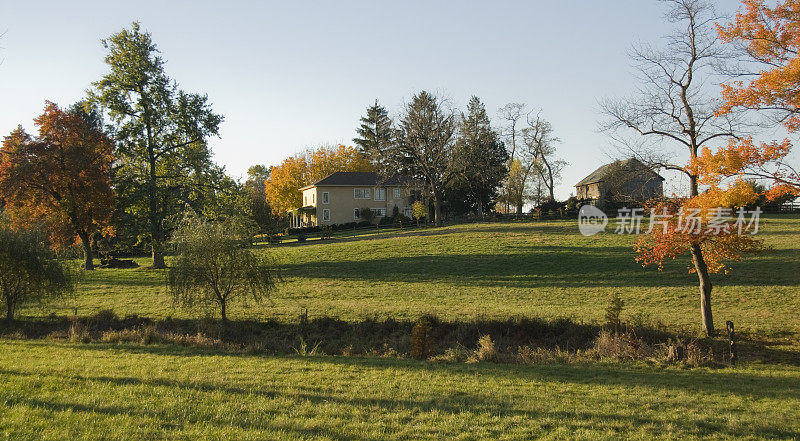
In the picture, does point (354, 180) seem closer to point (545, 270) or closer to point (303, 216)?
point (303, 216)

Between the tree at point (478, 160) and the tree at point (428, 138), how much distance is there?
5.73ft

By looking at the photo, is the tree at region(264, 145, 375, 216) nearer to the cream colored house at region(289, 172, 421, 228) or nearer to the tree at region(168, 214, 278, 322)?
the cream colored house at region(289, 172, 421, 228)

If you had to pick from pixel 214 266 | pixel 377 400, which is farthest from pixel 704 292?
pixel 214 266

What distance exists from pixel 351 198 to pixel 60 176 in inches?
1382

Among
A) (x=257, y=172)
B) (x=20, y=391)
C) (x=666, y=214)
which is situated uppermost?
(x=257, y=172)

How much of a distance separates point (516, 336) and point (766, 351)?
23.0 feet

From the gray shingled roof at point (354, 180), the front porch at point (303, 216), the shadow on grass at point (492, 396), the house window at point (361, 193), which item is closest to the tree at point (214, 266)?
the shadow on grass at point (492, 396)

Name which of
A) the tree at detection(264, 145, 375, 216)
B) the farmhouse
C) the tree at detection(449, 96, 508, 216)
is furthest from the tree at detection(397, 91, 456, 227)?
the farmhouse

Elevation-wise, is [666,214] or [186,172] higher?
[186,172]

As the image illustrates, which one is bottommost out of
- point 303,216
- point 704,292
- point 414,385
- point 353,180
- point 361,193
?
point 414,385

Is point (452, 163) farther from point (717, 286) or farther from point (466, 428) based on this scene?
point (466, 428)

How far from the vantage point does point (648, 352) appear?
13422mm

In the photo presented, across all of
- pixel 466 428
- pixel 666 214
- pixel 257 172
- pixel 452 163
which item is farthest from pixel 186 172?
pixel 257 172

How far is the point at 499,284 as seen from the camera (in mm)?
26203
